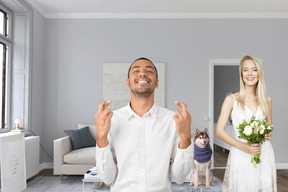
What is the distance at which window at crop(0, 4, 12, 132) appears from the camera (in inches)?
183

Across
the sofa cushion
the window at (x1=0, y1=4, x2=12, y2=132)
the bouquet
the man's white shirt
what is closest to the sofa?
the sofa cushion

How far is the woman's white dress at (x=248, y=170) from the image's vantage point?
1775 millimetres

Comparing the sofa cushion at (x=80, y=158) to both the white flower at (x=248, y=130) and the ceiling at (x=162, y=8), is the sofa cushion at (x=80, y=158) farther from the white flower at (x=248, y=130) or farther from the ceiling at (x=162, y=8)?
the white flower at (x=248, y=130)

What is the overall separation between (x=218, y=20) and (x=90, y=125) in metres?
3.36

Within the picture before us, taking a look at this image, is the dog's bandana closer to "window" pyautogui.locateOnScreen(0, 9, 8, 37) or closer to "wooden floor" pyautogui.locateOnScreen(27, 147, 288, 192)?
"wooden floor" pyautogui.locateOnScreen(27, 147, 288, 192)

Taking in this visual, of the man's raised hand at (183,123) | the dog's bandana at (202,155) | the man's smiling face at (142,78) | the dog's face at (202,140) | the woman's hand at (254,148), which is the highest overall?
the man's smiling face at (142,78)

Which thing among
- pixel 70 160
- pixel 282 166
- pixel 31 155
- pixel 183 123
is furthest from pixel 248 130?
pixel 282 166

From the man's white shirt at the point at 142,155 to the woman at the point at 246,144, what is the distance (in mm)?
698

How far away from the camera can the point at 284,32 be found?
566cm

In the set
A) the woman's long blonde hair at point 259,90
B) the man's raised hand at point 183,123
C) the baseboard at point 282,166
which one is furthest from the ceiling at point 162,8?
the man's raised hand at point 183,123

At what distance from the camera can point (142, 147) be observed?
4.17ft

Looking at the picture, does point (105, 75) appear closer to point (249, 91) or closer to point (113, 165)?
point (249, 91)

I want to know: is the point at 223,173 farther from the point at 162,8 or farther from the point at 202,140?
the point at 162,8

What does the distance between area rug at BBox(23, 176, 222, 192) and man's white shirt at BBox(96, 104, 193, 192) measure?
291cm
